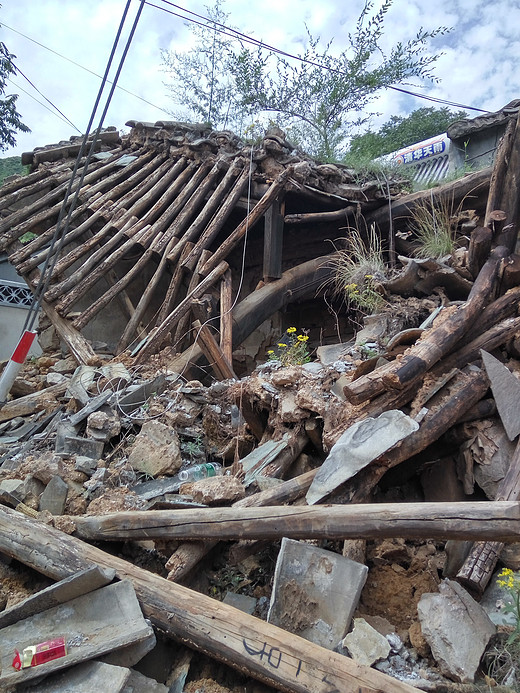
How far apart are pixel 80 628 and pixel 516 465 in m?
2.46

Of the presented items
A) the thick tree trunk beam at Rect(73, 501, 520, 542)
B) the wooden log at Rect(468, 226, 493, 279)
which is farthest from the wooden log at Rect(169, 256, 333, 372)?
the thick tree trunk beam at Rect(73, 501, 520, 542)

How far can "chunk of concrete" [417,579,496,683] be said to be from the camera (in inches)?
81.0

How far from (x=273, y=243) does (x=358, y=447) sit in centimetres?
395

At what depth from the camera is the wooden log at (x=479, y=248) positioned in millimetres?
4243

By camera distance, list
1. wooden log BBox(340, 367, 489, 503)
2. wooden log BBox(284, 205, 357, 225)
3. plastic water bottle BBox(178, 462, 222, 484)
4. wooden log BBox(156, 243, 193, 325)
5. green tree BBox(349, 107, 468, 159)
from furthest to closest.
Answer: green tree BBox(349, 107, 468, 159) < wooden log BBox(284, 205, 357, 225) < wooden log BBox(156, 243, 193, 325) < plastic water bottle BBox(178, 462, 222, 484) < wooden log BBox(340, 367, 489, 503)

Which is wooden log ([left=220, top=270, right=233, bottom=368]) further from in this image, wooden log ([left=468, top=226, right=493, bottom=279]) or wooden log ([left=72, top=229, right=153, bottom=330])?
wooden log ([left=468, top=226, right=493, bottom=279])

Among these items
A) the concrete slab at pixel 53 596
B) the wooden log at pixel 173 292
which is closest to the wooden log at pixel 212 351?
the wooden log at pixel 173 292

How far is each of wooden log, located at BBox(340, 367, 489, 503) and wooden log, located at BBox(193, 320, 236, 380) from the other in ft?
7.61

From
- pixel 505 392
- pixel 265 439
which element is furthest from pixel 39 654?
pixel 505 392

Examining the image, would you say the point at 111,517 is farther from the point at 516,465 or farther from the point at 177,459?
the point at 516,465

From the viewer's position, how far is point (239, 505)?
112 inches

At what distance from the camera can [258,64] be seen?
12055 mm

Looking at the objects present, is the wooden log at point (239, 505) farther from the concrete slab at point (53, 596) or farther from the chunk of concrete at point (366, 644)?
the chunk of concrete at point (366, 644)

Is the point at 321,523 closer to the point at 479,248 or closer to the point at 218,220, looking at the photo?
the point at 479,248
